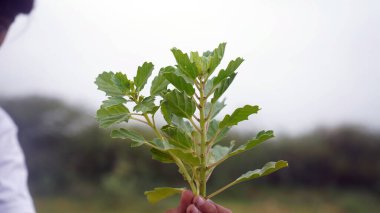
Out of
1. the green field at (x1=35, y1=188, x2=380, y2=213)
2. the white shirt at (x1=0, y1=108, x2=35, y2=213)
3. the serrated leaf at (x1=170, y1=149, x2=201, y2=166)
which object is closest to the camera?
the serrated leaf at (x1=170, y1=149, x2=201, y2=166)

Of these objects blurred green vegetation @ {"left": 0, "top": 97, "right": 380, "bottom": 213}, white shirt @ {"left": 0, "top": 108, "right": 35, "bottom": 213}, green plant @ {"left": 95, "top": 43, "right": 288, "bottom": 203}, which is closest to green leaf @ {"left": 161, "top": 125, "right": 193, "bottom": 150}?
green plant @ {"left": 95, "top": 43, "right": 288, "bottom": 203}

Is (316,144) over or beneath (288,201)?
over

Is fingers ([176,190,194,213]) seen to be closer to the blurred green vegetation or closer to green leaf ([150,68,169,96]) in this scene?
green leaf ([150,68,169,96])

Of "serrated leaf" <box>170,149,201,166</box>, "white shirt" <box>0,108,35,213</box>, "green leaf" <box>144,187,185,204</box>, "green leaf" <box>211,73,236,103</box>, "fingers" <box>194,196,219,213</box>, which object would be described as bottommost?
"fingers" <box>194,196,219,213</box>

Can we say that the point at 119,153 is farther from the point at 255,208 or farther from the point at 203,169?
the point at 203,169

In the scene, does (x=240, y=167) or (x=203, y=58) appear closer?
(x=203, y=58)

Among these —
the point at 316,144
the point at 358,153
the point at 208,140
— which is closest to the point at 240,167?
the point at 316,144

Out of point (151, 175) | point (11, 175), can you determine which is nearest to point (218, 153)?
point (11, 175)

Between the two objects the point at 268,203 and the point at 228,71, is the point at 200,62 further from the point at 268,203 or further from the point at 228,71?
the point at 268,203
